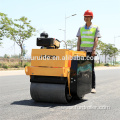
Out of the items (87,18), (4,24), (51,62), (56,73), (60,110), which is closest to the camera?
(60,110)

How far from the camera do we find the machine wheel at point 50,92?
5688 mm

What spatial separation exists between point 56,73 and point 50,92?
46 cm

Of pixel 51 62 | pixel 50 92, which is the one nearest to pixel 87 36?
pixel 51 62

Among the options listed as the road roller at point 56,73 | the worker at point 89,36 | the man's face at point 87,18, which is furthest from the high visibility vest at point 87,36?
the road roller at point 56,73

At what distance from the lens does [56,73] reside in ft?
18.6

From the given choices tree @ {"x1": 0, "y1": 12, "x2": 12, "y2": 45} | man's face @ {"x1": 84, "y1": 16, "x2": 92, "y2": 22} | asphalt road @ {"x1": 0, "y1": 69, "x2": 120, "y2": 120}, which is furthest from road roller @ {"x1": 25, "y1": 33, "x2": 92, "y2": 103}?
tree @ {"x1": 0, "y1": 12, "x2": 12, "y2": 45}

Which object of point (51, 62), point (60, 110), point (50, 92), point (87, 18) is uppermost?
point (87, 18)

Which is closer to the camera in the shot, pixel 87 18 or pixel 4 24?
pixel 87 18

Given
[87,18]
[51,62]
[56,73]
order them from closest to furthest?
[56,73] < [51,62] < [87,18]

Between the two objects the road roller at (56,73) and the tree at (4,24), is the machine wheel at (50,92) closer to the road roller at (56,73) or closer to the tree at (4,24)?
the road roller at (56,73)

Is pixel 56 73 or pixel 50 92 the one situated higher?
pixel 56 73

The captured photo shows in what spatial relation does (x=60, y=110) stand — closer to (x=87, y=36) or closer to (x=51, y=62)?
(x=51, y=62)

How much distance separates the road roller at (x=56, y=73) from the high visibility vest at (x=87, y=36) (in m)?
0.75

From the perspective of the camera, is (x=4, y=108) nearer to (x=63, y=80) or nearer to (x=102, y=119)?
(x=63, y=80)
